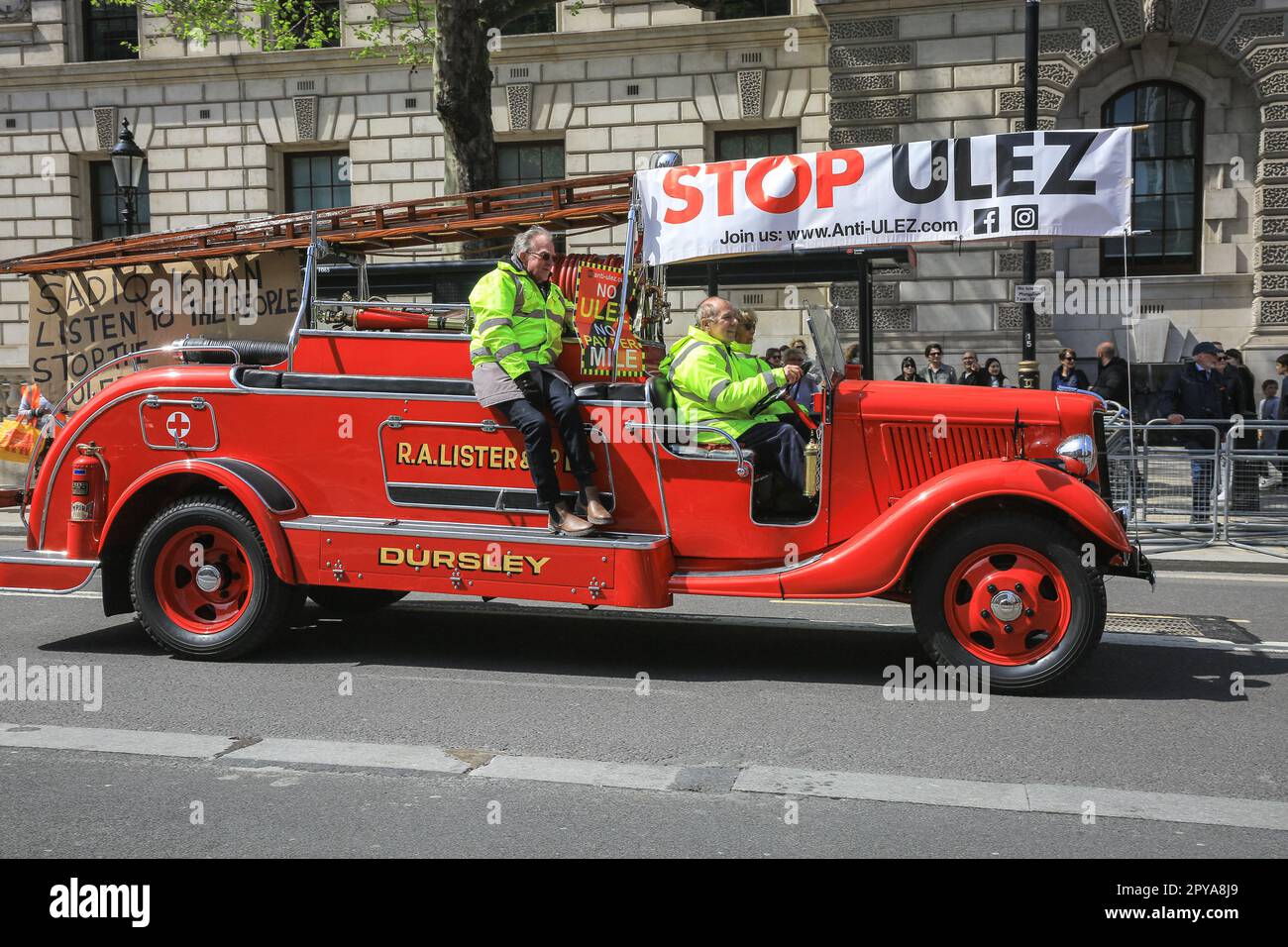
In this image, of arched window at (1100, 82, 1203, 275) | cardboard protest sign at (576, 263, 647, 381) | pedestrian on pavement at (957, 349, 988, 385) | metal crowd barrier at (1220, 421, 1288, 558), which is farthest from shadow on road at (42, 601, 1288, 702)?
arched window at (1100, 82, 1203, 275)

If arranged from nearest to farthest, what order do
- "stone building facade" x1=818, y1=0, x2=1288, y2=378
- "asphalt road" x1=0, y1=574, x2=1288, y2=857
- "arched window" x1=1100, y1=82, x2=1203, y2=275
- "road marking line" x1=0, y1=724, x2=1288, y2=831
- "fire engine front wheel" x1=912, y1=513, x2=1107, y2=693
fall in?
1. "asphalt road" x1=0, y1=574, x2=1288, y2=857
2. "road marking line" x1=0, y1=724, x2=1288, y2=831
3. "fire engine front wheel" x1=912, y1=513, x2=1107, y2=693
4. "stone building facade" x1=818, y1=0, x2=1288, y2=378
5. "arched window" x1=1100, y1=82, x2=1203, y2=275

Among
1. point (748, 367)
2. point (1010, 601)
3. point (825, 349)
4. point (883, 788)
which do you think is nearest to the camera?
point (883, 788)

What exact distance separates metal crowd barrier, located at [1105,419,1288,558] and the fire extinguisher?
8.78 metres

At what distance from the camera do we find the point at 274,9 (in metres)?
20.7

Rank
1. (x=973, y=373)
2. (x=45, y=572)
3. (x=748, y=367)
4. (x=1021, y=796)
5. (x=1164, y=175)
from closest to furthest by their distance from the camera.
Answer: (x=1021, y=796) → (x=748, y=367) → (x=45, y=572) → (x=973, y=373) → (x=1164, y=175)

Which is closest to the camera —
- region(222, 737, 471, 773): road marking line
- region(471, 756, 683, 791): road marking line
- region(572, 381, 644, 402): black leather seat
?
region(471, 756, 683, 791): road marking line

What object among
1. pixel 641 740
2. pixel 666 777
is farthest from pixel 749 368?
pixel 666 777

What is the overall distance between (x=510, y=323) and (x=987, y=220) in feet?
8.05

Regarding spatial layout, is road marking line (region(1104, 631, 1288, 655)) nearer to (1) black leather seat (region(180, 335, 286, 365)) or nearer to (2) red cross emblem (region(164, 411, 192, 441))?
(1) black leather seat (region(180, 335, 286, 365))

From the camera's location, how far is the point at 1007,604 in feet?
20.0

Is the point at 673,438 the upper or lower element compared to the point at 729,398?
lower

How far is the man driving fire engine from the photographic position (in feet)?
21.6

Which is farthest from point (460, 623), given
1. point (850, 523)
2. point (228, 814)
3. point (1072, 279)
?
point (1072, 279)

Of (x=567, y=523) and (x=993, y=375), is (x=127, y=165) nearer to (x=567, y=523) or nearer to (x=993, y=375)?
(x=993, y=375)
